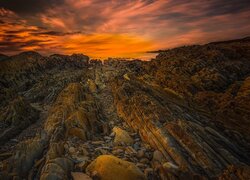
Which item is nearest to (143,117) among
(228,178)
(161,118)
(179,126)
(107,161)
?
(161,118)

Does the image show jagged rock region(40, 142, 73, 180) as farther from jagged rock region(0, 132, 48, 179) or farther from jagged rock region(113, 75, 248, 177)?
jagged rock region(113, 75, 248, 177)

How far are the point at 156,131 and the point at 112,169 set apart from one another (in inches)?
237

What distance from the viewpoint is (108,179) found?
13547 mm

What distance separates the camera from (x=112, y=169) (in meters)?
14.1

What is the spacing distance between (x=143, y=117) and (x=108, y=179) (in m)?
9.14

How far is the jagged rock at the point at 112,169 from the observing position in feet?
45.0

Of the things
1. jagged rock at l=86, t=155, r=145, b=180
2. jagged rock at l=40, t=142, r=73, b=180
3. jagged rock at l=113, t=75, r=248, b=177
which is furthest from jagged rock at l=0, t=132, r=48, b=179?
jagged rock at l=113, t=75, r=248, b=177

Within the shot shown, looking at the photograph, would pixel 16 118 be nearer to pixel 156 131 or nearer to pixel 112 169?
pixel 156 131

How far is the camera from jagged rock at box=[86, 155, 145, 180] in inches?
540

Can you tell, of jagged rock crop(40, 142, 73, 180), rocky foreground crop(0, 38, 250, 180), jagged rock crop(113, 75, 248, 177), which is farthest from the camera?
jagged rock crop(113, 75, 248, 177)

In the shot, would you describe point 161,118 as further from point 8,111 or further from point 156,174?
point 8,111

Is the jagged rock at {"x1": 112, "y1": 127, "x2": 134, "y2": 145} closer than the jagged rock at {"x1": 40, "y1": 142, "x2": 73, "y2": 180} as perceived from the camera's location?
No

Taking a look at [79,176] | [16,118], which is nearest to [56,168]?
[79,176]

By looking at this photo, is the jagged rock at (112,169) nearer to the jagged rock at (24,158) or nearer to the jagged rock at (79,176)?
the jagged rock at (79,176)
